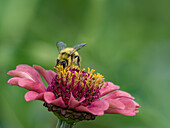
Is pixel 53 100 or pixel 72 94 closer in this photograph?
pixel 53 100

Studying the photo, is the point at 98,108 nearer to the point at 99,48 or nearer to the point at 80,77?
the point at 80,77

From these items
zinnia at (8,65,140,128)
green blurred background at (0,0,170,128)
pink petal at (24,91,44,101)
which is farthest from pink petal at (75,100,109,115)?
green blurred background at (0,0,170,128)

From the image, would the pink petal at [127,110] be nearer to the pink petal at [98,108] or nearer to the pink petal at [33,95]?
the pink petal at [98,108]

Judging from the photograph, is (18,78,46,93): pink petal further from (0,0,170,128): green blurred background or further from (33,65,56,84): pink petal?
(0,0,170,128): green blurred background

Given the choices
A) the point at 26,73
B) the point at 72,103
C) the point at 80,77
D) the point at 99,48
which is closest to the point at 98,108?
the point at 72,103

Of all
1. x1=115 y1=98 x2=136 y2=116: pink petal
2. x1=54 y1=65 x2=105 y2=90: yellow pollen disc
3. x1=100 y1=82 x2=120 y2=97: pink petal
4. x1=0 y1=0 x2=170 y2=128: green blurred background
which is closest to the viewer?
x1=115 y1=98 x2=136 y2=116: pink petal

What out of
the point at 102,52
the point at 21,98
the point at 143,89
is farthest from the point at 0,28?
the point at 143,89
